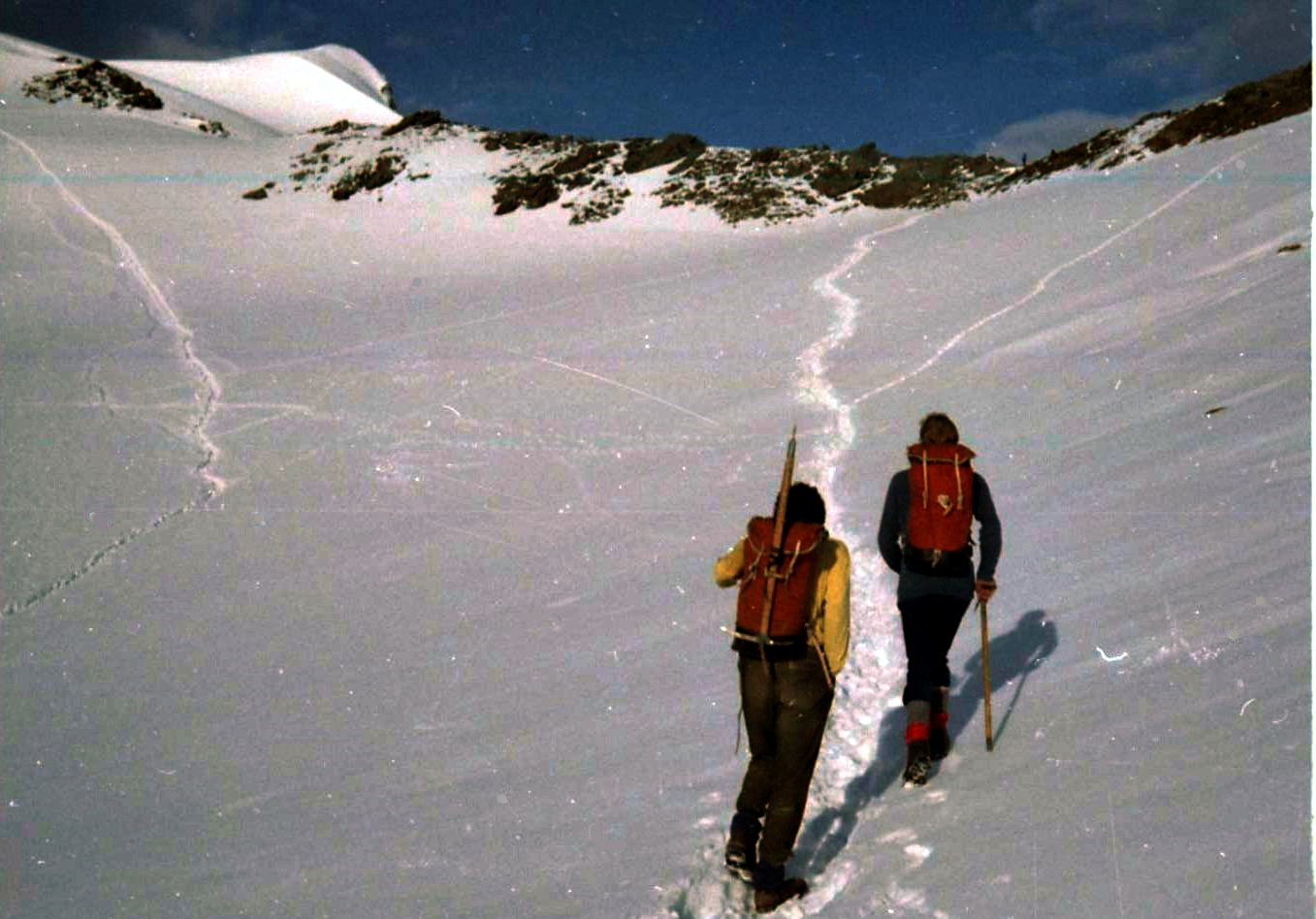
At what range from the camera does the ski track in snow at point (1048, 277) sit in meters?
14.3

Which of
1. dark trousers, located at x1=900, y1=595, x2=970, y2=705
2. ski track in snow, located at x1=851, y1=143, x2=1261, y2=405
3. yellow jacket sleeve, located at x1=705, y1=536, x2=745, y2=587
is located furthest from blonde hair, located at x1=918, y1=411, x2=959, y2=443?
ski track in snow, located at x1=851, y1=143, x2=1261, y2=405

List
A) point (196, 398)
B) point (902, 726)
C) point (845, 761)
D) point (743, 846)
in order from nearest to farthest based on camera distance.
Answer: point (743, 846), point (845, 761), point (902, 726), point (196, 398)

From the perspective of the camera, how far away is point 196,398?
1661 cm

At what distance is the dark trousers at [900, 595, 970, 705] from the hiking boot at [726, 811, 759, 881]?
3.40ft

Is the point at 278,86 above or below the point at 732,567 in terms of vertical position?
above

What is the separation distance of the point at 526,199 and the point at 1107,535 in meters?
36.3

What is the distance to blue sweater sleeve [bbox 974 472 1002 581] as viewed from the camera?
14.3 feet

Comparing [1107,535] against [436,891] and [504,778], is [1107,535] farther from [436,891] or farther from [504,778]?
[436,891]

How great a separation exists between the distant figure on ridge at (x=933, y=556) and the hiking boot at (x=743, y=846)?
90cm

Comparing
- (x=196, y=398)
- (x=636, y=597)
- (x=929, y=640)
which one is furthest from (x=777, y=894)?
(x=196, y=398)

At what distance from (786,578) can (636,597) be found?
14.0 ft

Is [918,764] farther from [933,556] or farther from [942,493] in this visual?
[942,493]

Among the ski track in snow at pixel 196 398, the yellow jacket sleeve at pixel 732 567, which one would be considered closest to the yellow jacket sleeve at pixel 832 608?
the yellow jacket sleeve at pixel 732 567

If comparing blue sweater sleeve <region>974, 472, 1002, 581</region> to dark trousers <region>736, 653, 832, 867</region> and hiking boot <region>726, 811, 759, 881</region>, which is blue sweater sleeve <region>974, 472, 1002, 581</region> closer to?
dark trousers <region>736, 653, 832, 867</region>
